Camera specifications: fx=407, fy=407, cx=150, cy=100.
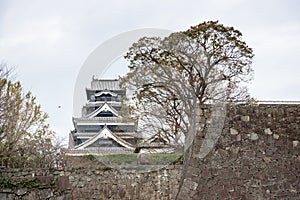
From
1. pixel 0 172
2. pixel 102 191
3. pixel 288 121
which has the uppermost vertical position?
pixel 288 121

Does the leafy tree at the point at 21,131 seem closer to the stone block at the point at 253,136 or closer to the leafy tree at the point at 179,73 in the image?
the leafy tree at the point at 179,73

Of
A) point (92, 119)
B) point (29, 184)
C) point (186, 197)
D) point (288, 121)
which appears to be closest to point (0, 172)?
point (29, 184)

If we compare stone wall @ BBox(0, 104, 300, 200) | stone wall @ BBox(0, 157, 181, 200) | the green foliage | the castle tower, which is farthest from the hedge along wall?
the castle tower

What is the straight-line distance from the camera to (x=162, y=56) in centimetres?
1088

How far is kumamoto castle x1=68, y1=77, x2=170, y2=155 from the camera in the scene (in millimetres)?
10938

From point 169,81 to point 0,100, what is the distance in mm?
4149

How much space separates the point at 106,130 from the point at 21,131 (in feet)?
11.7

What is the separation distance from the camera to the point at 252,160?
5.28 meters

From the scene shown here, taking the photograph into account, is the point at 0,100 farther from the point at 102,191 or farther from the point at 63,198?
the point at 63,198

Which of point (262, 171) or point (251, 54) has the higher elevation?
point (251, 54)

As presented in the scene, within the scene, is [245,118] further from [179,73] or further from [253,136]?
[179,73]

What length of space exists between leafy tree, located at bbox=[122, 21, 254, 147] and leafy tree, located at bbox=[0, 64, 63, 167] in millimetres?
2490

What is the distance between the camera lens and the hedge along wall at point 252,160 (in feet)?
17.1

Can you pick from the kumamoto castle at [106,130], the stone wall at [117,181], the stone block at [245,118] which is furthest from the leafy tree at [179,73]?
the stone block at [245,118]
